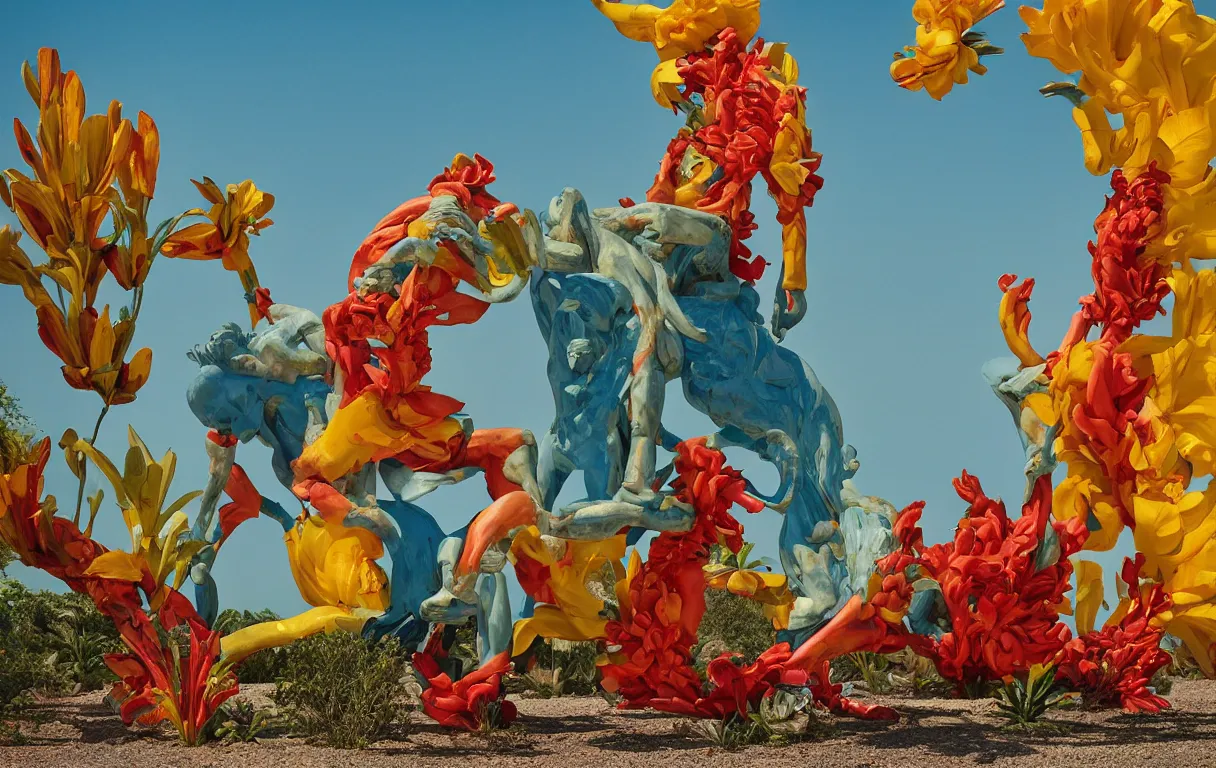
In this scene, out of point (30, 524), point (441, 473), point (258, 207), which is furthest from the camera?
point (258, 207)

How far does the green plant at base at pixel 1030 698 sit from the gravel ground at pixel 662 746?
0.39ft

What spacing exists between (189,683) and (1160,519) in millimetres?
5171

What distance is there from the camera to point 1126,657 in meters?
8.38

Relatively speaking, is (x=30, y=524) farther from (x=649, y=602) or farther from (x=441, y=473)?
(x=649, y=602)

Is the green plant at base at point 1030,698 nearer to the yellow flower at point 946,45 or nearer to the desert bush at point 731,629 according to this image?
the desert bush at point 731,629

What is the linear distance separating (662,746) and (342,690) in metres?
1.64

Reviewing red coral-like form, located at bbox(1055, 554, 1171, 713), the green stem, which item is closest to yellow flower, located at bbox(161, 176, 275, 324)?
the green stem

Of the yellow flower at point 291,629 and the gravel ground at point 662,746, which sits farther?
the yellow flower at point 291,629

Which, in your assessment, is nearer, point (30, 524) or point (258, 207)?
point (30, 524)

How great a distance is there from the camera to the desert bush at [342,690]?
7.25m

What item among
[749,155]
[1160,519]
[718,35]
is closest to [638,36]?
[718,35]

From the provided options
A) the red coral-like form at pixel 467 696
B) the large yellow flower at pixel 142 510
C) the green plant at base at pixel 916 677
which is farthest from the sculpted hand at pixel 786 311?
the large yellow flower at pixel 142 510

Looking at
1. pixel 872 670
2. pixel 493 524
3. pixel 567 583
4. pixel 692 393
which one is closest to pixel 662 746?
pixel 567 583

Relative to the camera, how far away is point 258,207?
8.59m
